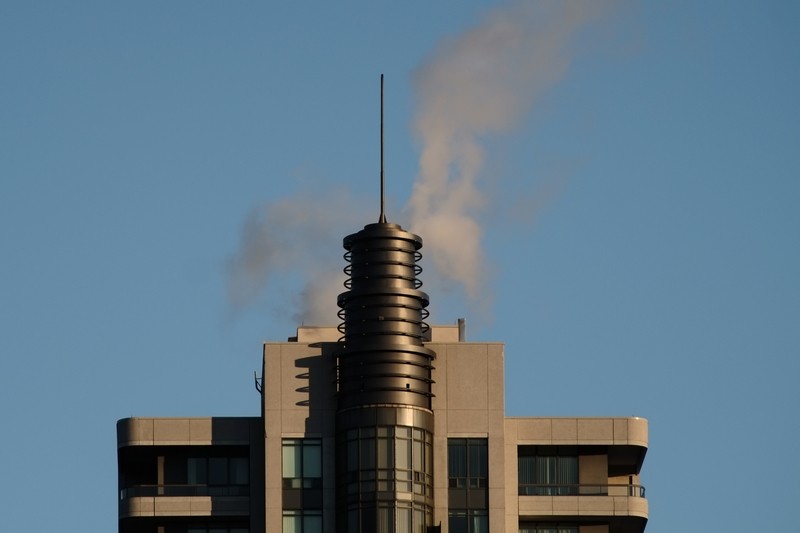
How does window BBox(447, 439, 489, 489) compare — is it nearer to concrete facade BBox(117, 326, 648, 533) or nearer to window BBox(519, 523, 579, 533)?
concrete facade BBox(117, 326, 648, 533)

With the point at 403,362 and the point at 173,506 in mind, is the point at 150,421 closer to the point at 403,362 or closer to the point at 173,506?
the point at 173,506

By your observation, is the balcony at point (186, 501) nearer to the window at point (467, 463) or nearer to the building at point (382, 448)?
the building at point (382, 448)

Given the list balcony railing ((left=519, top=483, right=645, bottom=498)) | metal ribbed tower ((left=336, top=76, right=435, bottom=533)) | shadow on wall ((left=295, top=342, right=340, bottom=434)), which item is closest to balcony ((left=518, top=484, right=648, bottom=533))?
balcony railing ((left=519, top=483, right=645, bottom=498))

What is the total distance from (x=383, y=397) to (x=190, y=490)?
12900 millimetres

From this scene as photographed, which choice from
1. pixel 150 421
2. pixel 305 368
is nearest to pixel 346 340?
pixel 305 368

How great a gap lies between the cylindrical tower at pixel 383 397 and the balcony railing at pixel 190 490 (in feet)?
22.1

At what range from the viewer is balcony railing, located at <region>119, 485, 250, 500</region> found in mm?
143125

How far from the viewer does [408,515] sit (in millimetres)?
138250

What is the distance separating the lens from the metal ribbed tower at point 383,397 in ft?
454

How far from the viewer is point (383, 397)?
13988 centimetres

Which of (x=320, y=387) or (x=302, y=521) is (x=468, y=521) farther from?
(x=320, y=387)

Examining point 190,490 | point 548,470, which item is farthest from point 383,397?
point 190,490

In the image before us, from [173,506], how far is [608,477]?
25780 millimetres

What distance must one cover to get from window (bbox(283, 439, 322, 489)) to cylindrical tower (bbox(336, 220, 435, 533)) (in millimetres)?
1358
